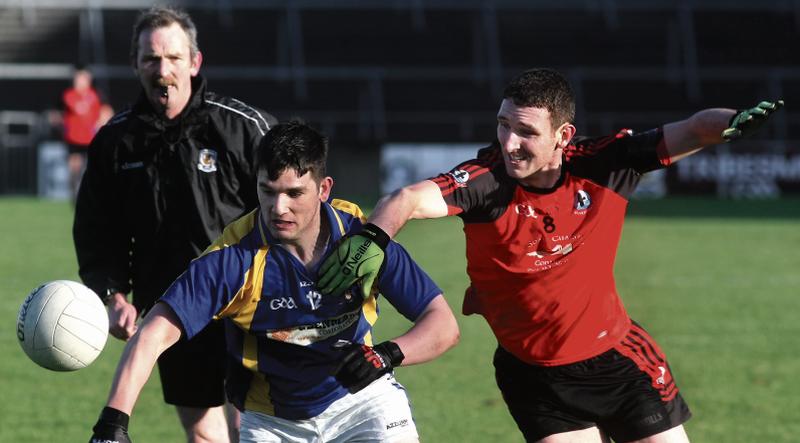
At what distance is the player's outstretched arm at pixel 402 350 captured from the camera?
4.52 metres

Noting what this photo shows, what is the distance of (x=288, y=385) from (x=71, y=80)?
25.7 m

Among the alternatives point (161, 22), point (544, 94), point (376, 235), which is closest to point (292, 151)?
point (376, 235)

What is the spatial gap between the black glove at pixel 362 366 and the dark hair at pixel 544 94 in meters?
1.28

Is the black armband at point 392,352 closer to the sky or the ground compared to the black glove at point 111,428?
closer to the sky

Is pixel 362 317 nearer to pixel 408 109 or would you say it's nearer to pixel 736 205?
pixel 736 205

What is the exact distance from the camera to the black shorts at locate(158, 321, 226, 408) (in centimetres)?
619

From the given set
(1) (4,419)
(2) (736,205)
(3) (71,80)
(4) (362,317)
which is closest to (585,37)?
(2) (736,205)

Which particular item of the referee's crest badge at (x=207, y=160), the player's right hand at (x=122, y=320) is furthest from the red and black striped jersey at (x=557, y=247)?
the player's right hand at (x=122, y=320)

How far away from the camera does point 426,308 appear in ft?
16.1

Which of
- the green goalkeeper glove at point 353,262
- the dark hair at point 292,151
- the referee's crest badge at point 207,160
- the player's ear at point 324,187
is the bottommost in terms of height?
the green goalkeeper glove at point 353,262

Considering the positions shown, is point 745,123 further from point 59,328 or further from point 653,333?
point 653,333

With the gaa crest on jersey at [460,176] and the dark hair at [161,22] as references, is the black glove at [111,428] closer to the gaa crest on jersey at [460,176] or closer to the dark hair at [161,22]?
the gaa crest on jersey at [460,176]

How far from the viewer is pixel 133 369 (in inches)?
170

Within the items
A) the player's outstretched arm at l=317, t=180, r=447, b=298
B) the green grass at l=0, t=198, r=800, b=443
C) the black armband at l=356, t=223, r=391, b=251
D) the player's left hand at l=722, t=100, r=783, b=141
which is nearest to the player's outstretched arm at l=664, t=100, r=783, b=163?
the player's left hand at l=722, t=100, r=783, b=141
